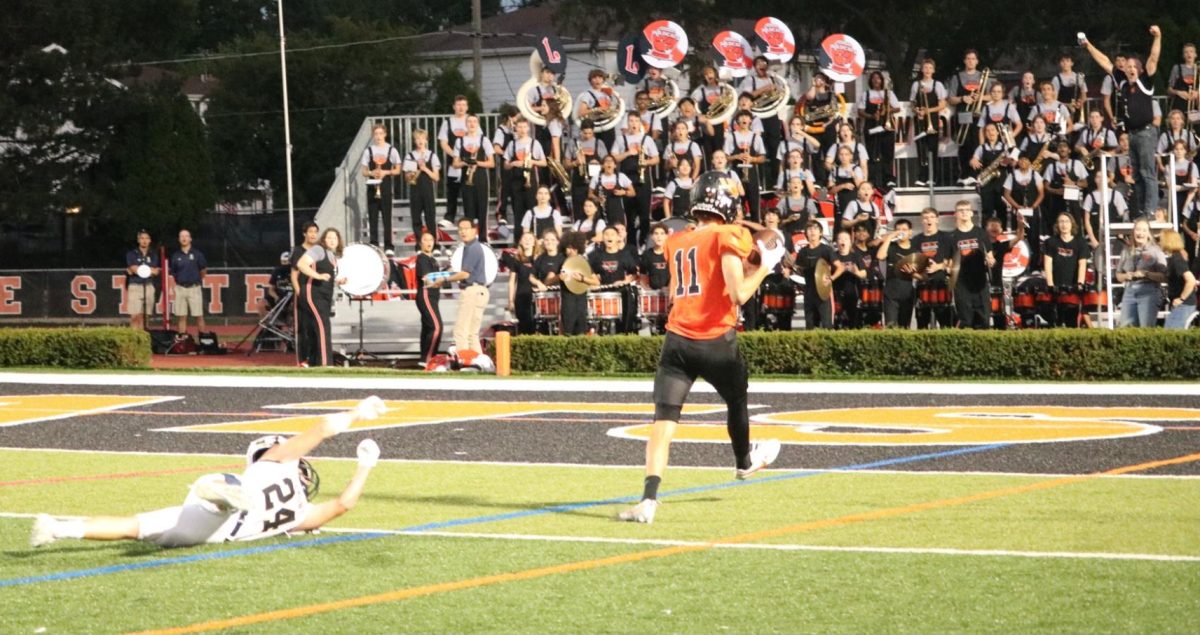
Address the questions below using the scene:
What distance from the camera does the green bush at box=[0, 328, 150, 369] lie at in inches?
943

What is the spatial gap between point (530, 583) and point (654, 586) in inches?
20.4

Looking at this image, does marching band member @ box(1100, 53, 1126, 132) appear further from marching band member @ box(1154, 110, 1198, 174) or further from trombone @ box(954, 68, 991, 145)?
trombone @ box(954, 68, 991, 145)

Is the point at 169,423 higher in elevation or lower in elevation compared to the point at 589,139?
lower

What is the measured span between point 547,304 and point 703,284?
44.7 ft

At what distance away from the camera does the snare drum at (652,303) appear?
23.5 metres

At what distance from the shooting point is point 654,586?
777cm

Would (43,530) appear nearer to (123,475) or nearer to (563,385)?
(123,475)

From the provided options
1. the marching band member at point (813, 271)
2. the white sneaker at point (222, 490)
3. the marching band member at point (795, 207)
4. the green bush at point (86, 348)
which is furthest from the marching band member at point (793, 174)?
the white sneaker at point (222, 490)

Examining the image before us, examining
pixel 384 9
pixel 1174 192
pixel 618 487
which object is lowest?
pixel 618 487

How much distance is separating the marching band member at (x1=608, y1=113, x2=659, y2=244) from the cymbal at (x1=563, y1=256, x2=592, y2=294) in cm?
311

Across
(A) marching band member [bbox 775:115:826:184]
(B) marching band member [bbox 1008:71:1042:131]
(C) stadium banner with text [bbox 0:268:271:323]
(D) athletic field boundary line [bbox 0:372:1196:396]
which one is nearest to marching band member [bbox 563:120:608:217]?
(A) marching band member [bbox 775:115:826:184]

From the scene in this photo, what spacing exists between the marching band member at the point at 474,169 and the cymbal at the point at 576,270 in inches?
156

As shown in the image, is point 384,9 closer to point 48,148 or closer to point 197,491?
point 48,148

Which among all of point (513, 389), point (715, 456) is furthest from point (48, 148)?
point (715, 456)
